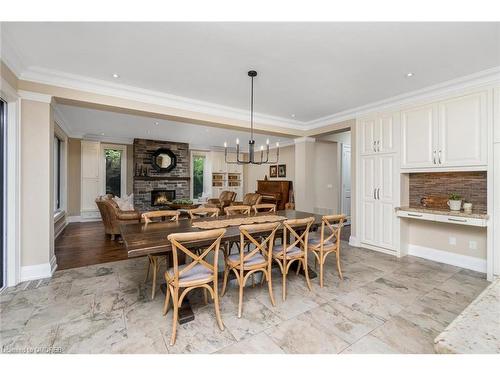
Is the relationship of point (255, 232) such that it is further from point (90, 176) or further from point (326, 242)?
point (90, 176)

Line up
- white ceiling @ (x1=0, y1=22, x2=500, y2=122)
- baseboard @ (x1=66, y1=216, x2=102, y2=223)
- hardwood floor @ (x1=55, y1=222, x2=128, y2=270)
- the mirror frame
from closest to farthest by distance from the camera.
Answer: white ceiling @ (x1=0, y1=22, x2=500, y2=122)
hardwood floor @ (x1=55, y1=222, x2=128, y2=270)
baseboard @ (x1=66, y1=216, x2=102, y2=223)
the mirror frame

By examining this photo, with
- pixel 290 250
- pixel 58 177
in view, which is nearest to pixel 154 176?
pixel 58 177

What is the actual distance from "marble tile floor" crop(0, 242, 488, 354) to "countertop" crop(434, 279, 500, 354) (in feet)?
3.50

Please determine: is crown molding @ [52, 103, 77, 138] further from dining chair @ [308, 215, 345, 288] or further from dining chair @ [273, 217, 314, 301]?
dining chair @ [308, 215, 345, 288]

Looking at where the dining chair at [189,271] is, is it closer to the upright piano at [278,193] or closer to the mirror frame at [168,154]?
the upright piano at [278,193]

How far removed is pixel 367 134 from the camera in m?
4.15

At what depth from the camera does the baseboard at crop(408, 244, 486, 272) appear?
320 cm

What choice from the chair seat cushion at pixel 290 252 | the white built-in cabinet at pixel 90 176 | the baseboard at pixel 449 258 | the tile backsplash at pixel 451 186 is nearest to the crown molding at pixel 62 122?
the white built-in cabinet at pixel 90 176

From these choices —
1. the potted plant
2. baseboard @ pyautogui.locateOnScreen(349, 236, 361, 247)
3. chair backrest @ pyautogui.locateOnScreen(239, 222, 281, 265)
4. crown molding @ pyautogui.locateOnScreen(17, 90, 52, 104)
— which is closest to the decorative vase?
the potted plant

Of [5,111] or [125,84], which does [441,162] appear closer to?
[125,84]

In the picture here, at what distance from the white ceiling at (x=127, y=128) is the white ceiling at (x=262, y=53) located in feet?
7.01

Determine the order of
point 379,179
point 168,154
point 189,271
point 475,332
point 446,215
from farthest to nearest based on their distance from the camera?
1. point 168,154
2. point 379,179
3. point 446,215
4. point 189,271
5. point 475,332

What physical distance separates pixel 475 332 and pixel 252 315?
1.69 meters
